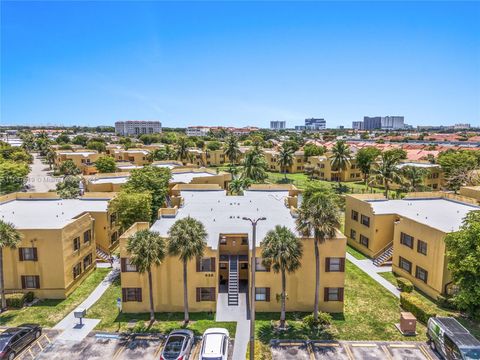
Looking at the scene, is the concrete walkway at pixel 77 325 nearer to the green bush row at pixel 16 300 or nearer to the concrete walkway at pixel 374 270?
the green bush row at pixel 16 300

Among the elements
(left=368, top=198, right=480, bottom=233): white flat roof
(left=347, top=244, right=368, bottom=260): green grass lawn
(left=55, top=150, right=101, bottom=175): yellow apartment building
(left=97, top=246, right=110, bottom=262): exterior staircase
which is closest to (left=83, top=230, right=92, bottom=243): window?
(left=97, top=246, right=110, bottom=262): exterior staircase

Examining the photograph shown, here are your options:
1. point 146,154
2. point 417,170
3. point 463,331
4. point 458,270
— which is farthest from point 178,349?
point 146,154

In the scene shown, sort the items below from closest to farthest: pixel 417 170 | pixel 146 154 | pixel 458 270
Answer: pixel 458 270 → pixel 417 170 → pixel 146 154

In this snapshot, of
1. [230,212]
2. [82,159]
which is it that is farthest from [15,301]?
[82,159]

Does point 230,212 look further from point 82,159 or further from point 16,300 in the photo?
point 82,159

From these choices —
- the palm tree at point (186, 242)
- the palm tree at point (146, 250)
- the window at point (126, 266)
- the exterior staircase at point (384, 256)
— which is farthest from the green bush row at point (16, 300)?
the exterior staircase at point (384, 256)

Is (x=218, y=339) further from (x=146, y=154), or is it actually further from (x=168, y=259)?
(x=146, y=154)
